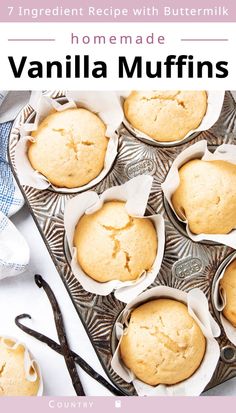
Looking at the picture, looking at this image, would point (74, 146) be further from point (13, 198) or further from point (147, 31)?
point (147, 31)

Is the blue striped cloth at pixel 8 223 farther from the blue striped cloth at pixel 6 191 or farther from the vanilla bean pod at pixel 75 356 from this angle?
the vanilla bean pod at pixel 75 356

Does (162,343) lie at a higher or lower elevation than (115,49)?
lower

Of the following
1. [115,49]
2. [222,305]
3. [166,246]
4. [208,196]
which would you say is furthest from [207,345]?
[115,49]

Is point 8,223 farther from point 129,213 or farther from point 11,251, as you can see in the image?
point 129,213

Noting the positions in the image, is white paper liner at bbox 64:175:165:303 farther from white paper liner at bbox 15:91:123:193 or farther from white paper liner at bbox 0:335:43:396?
white paper liner at bbox 0:335:43:396
